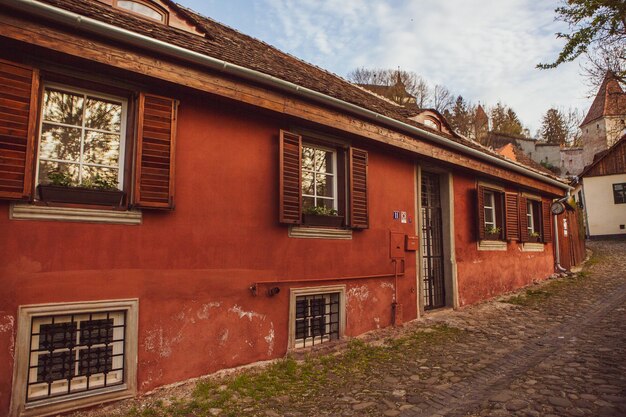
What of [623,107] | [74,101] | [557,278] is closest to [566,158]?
[623,107]

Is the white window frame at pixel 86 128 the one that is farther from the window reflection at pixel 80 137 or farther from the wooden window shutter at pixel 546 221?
the wooden window shutter at pixel 546 221

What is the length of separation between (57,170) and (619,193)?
36.0 meters

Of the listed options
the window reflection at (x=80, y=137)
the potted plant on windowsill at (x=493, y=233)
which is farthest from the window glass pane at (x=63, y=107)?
the potted plant on windowsill at (x=493, y=233)

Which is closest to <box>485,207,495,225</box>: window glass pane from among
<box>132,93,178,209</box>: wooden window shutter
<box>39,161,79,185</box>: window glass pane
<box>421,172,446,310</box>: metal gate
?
<box>421,172,446,310</box>: metal gate

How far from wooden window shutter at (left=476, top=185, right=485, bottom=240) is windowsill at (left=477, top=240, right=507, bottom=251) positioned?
8.0 inches

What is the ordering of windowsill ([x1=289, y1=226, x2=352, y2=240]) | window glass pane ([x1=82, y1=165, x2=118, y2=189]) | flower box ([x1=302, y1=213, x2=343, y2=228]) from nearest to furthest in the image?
window glass pane ([x1=82, y1=165, x2=118, y2=189]) → windowsill ([x1=289, y1=226, x2=352, y2=240]) → flower box ([x1=302, y1=213, x2=343, y2=228])

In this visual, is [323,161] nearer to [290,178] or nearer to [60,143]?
[290,178]

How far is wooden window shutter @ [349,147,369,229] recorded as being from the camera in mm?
6812

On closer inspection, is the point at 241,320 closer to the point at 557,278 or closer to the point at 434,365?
the point at 434,365

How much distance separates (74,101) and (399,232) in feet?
18.5

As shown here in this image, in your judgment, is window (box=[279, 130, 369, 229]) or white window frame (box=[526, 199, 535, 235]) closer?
window (box=[279, 130, 369, 229])

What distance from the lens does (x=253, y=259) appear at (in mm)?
5566

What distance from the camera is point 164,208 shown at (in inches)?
185

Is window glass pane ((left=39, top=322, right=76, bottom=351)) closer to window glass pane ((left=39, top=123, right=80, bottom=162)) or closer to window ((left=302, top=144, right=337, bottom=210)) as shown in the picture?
window glass pane ((left=39, top=123, right=80, bottom=162))
